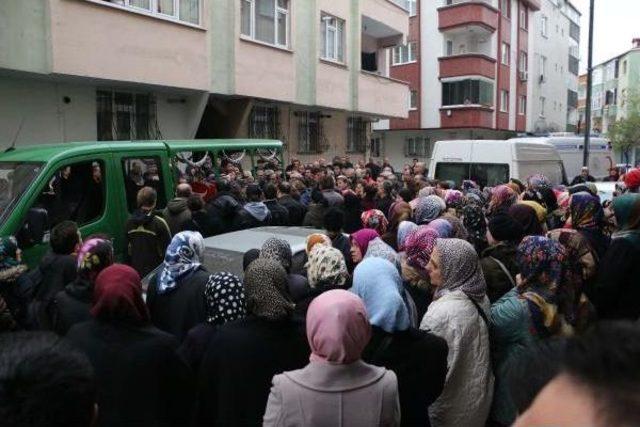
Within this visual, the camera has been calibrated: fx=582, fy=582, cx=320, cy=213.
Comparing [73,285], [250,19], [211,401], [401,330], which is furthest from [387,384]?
[250,19]

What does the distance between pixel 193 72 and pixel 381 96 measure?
34.1ft

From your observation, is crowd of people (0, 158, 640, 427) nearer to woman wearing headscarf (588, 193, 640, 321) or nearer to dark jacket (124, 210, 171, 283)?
woman wearing headscarf (588, 193, 640, 321)

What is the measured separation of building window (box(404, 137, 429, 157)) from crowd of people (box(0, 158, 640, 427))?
3249cm

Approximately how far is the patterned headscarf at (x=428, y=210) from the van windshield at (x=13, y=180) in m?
4.09

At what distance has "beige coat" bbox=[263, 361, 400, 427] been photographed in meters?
2.37

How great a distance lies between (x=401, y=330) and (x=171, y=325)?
163 cm

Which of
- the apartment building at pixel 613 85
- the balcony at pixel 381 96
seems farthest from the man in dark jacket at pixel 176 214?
the apartment building at pixel 613 85

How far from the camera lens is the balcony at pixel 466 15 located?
111 ft

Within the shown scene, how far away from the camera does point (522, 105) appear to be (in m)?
42.1

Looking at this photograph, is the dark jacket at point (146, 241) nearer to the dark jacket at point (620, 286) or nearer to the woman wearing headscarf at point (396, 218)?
the woman wearing headscarf at point (396, 218)

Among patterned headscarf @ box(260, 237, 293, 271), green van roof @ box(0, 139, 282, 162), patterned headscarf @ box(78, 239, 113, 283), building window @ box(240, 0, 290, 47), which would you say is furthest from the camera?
building window @ box(240, 0, 290, 47)

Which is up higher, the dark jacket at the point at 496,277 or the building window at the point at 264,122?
the building window at the point at 264,122

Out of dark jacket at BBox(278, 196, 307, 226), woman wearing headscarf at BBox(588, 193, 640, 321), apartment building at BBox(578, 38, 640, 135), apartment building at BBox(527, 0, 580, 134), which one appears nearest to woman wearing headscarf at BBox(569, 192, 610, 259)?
woman wearing headscarf at BBox(588, 193, 640, 321)

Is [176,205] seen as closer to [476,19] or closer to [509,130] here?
[476,19]
